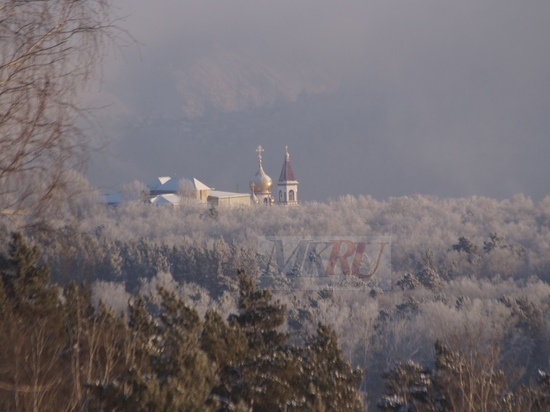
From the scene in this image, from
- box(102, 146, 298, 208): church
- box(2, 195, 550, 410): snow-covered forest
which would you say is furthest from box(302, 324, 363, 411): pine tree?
box(102, 146, 298, 208): church

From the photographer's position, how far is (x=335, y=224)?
167 ft

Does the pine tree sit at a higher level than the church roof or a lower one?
lower

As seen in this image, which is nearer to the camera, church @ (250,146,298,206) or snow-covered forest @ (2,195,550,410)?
snow-covered forest @ (2,195,550,410)

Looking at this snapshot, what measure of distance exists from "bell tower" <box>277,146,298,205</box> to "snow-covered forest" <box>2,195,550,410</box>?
182 centimetres

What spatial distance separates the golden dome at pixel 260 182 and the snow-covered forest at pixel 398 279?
3.36 metres

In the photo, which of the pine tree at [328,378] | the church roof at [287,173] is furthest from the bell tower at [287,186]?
the pine tree at [328,378]

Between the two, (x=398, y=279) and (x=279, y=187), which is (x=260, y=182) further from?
(x=398, y=279)

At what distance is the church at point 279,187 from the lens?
58875mm

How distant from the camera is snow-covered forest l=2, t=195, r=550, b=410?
9602mm

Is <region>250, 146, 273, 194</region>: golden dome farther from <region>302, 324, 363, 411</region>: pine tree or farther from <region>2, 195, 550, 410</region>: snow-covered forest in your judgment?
<region>302, 324, 363, 411</region>: pine tree

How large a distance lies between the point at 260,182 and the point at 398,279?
22158 millimetres

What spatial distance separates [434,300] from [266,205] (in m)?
25.6

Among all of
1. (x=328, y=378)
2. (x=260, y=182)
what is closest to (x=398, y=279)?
(x=260, y=182)

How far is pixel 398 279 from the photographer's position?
127 ft
